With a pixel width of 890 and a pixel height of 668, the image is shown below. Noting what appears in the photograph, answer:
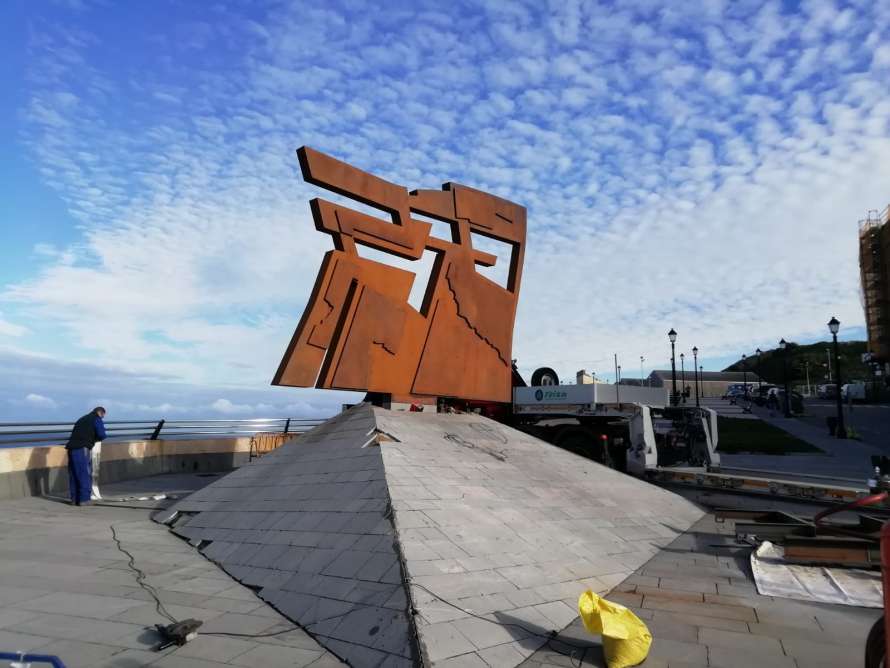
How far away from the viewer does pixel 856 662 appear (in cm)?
450

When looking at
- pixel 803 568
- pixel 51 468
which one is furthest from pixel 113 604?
pixel 51 468

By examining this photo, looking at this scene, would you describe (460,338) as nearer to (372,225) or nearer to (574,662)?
(372,225)

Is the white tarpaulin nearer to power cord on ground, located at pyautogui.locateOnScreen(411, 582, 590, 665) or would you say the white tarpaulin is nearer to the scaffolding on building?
power cord on ground, located at pyautogui.locateOnScreen(411, 582, 590, 665)

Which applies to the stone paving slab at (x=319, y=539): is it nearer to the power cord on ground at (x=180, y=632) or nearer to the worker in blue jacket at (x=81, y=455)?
the power cord on ground at (x=180, y=632)

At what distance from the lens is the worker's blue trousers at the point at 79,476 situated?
10.7 meters

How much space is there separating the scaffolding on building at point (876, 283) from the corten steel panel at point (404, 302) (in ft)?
173

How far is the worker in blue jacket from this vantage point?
10625mm

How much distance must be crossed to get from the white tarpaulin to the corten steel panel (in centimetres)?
681

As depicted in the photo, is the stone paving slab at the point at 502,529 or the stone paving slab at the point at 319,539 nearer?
the stone paving slab at the point at 319,539

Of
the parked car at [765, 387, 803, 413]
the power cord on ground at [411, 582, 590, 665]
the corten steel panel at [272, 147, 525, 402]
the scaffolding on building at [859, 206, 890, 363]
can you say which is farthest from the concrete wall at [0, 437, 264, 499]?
the scaffolding on building at [859, 206, 890, 363]

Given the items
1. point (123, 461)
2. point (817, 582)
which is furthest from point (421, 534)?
point (123, 461)

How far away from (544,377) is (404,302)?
31.0 ft

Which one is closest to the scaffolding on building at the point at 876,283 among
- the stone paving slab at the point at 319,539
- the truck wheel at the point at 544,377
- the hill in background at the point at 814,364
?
the hill in background at the point at 814,364

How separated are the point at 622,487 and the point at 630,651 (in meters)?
7.47
